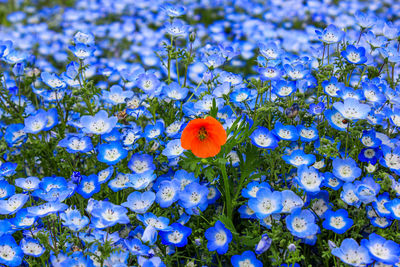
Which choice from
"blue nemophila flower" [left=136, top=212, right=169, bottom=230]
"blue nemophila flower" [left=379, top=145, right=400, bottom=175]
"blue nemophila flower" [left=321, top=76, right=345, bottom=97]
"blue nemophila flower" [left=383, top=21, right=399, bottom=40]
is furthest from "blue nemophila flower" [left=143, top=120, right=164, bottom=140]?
"blue nemophila flower" [left=383, top=21, right=399, bottom=40]

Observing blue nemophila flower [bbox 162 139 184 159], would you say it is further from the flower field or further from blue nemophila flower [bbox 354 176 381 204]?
blue nemophila flower [bbox 354 176 381 204]

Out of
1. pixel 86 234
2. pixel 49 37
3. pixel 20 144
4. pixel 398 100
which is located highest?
pixel 398 100

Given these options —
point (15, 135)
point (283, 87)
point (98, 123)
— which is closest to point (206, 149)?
point (283, 87)

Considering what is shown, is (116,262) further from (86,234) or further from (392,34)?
(392,34)

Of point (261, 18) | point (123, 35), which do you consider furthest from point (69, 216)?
point (261, 18)

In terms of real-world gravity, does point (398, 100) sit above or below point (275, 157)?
above

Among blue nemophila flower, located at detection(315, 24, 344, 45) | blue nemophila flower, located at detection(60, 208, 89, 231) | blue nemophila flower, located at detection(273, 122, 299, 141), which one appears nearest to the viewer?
blue nemophila flower, located at detection(60, 208, 89, 231)
